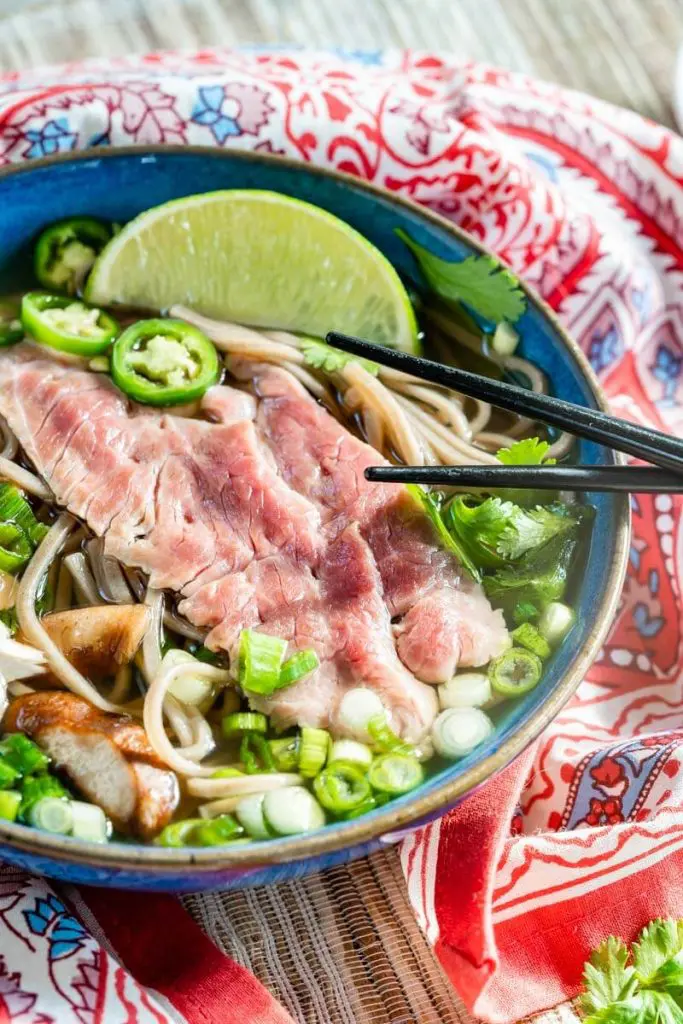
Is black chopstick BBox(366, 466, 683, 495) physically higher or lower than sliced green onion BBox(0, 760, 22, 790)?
higher

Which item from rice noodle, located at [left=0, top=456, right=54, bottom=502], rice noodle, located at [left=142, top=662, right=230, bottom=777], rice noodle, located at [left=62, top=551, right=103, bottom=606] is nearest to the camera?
rice noodle, located at [left=142, top=662, right=230, bottom=777]

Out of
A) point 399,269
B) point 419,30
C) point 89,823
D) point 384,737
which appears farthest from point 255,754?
point 419,30

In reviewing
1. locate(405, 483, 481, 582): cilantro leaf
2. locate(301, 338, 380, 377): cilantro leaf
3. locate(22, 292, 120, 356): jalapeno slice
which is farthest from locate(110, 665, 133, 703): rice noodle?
locate(301, 338, 380, 377): cilantro leaf

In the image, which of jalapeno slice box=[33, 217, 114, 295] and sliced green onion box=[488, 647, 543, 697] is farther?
jalapeno slice box=[33, 217, 114, 295]

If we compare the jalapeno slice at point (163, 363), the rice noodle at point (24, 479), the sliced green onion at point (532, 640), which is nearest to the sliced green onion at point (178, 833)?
the sliced green onion at point (532, 640)

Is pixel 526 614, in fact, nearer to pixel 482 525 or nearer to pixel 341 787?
pixel 482 525

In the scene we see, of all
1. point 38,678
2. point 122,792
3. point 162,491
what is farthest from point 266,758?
point 162,491

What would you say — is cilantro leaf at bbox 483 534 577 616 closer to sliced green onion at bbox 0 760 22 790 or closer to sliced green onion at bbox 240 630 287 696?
sliced green onion at bbox 240 630 287 696
